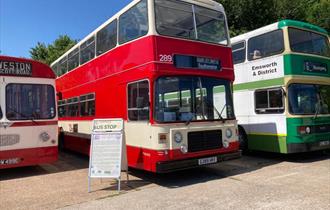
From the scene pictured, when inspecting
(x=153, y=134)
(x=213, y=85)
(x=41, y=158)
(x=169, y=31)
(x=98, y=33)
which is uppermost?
(x=98, y=33)

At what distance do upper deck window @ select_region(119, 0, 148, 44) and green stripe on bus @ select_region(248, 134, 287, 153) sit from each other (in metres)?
A: 5.17

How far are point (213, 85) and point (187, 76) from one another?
0.81 meters


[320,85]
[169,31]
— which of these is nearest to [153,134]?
[169,31]

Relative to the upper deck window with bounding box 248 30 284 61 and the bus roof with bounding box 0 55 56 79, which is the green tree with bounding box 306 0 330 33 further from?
the bus roof with bounding box 0 55 56 79

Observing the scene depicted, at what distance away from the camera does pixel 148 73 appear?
8188mm

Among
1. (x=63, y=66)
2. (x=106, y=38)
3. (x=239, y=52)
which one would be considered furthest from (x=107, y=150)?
(x=63, y=66)

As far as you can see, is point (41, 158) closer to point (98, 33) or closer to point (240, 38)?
point (98, 33)

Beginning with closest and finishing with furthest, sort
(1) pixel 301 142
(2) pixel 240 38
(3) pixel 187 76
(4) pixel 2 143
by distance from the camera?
1. (3) pixel 187 76
2. (4) pixel 2 143
3. (1) pixel 301 142
4. (2) pixel 240 38

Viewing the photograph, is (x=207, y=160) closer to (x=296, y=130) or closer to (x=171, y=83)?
(x=171, y=83)

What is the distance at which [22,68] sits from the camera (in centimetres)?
991

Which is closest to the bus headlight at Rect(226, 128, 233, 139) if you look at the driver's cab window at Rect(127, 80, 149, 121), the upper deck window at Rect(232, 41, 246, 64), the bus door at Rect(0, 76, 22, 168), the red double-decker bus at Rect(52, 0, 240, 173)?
the red double-decker bus at Rect(52, 0, 240, 173)

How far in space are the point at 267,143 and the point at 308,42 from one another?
329cm

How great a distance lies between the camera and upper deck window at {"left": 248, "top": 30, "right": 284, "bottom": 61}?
10852 millimetres

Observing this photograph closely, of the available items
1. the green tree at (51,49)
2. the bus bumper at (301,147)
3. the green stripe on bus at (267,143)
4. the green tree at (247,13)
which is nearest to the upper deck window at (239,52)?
the green stripe on bus at (267,143)
